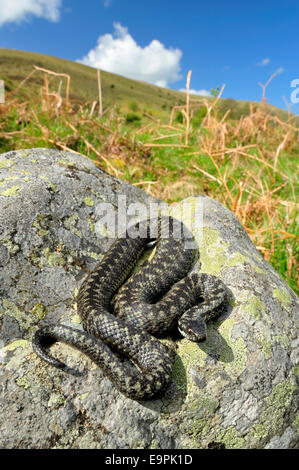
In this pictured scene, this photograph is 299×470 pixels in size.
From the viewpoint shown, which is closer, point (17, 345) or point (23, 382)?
point (23, 382)

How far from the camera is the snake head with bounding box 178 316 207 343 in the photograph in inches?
149

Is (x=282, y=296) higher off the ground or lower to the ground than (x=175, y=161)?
lower

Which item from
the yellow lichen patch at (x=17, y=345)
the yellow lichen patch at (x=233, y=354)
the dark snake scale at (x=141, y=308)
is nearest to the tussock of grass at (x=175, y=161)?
the dark snake scale at (x=141, y=308)

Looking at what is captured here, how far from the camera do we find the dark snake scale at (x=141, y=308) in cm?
356

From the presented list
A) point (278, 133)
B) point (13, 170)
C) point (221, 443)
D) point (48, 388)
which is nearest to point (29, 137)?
point (13, 170)

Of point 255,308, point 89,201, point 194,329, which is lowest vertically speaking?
point 194,329

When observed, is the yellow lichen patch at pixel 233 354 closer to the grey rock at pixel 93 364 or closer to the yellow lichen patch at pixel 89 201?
the grey rock at pixel 93 364

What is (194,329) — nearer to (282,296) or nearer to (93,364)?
(93,364)

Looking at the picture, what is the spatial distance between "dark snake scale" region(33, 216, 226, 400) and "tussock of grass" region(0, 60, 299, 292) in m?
2.89

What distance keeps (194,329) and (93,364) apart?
1.14 meters

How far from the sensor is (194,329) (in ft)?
12.5

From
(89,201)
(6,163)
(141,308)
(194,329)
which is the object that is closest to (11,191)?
(6,163)

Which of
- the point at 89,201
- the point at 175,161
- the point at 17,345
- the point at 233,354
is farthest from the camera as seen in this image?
the point at 175,161

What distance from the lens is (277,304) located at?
14.8 ft
